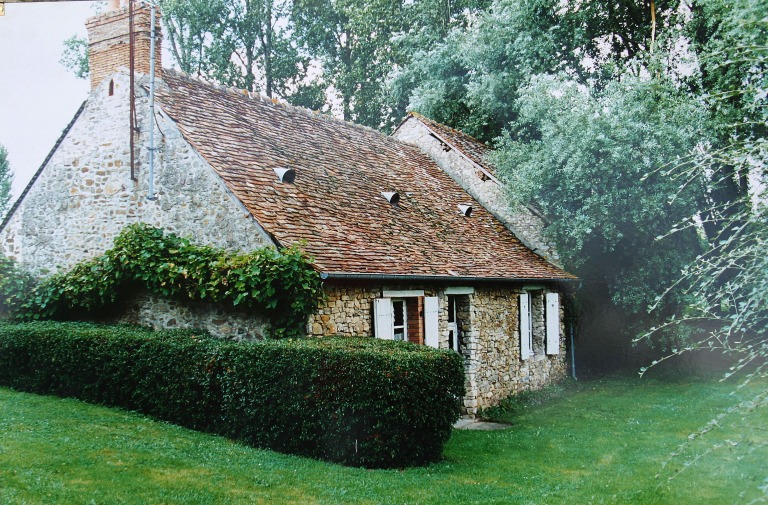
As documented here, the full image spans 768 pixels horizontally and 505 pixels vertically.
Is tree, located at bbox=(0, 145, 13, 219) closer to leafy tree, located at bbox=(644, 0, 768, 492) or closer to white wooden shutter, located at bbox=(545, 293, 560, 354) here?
white wooden shutter, located at bbox=(545, 293, 560, 354)

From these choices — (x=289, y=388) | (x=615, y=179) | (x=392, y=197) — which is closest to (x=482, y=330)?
(x=392, y=197)

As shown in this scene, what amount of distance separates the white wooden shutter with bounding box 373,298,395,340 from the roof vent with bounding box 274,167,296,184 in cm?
292

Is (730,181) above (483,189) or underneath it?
underneath

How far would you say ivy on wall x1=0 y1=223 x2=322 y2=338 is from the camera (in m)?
9.22

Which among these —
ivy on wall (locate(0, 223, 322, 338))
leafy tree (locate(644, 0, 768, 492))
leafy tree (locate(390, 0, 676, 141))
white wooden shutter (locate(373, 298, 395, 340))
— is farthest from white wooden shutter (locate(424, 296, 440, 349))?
leafy tree (locate(390, 0, 676, 141))

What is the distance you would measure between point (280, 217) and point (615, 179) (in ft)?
26.8

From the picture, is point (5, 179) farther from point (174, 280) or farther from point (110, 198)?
point (174, 280)

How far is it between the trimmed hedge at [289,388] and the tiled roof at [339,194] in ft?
5.84

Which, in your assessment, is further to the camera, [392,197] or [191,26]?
[191,26]

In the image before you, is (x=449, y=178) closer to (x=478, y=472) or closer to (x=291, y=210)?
(x=291, y=210)

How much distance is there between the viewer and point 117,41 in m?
12.6

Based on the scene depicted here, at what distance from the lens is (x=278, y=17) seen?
1128 inches

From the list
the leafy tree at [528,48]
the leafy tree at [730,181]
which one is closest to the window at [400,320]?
the leafy tree at [730,181]

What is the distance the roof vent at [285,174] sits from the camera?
11789mm
